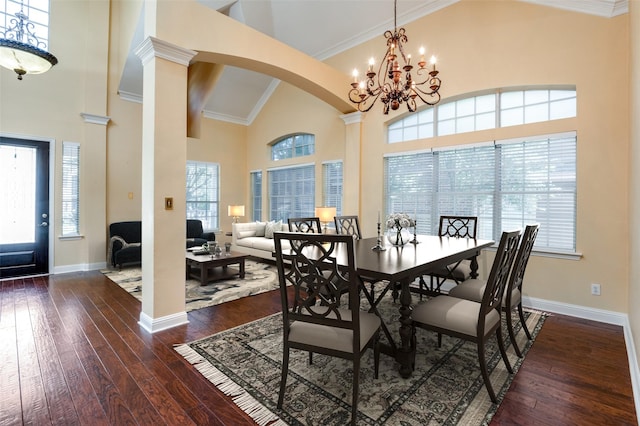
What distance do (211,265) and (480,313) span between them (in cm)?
367

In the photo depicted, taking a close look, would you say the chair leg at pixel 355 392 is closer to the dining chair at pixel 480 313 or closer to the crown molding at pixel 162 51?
the dining chair at pixel 480 313

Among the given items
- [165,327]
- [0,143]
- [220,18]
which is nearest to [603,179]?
[220,18]

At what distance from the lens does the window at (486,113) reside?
3.47 meters

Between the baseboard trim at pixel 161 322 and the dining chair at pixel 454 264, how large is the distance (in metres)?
2.57

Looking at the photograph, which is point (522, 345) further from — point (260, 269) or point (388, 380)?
point (260, 269)

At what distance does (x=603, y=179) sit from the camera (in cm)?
311

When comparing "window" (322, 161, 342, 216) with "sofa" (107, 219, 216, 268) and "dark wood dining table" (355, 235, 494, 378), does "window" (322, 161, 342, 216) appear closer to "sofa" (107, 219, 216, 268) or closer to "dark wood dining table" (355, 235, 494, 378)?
"sofa" (107, 219, 216, 268)

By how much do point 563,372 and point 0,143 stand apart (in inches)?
303

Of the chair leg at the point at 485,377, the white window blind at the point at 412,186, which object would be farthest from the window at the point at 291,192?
the chair leg at the point at 485,377

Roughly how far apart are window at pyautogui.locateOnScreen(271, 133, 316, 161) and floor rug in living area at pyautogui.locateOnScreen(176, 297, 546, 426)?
185 inches

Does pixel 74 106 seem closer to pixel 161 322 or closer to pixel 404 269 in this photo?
pixel 161 322

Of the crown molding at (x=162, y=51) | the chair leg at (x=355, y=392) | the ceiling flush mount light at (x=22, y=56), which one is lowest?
the chair leg at (x=355, y=392)

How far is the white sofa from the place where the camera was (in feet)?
19.1

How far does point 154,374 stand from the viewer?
2.10 metres
